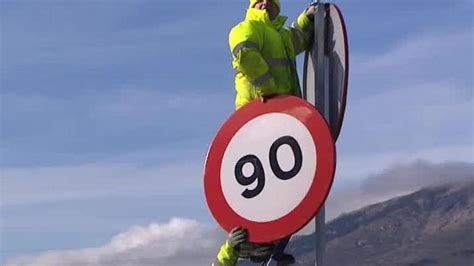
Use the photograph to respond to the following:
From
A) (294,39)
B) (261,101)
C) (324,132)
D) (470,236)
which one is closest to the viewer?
(324,132)

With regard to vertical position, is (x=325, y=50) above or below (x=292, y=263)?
above

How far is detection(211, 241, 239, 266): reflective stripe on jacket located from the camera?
21.4ft

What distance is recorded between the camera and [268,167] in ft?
20.8

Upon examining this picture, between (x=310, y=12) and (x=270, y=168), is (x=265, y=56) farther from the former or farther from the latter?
(x=270, y=168)

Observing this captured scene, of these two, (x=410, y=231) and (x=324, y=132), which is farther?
(x=410, y=231)

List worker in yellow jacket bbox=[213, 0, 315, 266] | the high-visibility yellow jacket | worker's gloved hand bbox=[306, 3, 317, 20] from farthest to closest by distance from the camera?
worker's gloved hand bbox=[306, 3, 317, 20]
the high-visibility yellow jacket
worker in yellow jacket bbox=[213, 0, 315, 266]

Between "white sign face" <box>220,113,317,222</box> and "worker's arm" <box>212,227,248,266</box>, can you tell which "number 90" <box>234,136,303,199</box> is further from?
"worker's arm" <box>212,227,248,266</box>

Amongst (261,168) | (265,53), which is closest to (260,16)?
(265,53)

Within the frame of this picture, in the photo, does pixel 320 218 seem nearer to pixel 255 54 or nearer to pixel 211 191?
pixel 211 191

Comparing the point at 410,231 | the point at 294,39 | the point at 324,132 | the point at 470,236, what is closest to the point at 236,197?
the point at 324,132

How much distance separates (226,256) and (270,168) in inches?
23.4

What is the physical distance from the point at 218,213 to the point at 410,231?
172 metres

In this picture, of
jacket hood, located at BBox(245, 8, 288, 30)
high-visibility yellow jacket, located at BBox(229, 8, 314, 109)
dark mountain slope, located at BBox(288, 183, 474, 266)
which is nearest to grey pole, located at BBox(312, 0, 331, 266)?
high-visibility yellow jacket, located at BBox(229, 8, 314, 109)

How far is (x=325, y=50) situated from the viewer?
6.59 m
